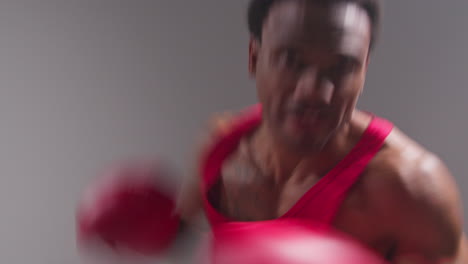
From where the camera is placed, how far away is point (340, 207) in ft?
1.86

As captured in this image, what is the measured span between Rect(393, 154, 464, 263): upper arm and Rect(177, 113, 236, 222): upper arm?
40 centimetres

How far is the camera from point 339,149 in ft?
1.97

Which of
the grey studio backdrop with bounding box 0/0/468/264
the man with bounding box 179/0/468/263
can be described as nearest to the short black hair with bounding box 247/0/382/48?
the man with bounding box 179/0/468/263

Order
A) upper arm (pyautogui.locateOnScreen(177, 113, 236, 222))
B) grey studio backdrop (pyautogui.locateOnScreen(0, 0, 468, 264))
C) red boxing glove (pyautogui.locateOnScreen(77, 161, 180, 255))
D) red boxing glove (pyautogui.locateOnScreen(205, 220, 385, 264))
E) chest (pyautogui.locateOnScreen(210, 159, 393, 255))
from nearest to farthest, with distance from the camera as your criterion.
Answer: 1. red boxing glove (pyautogui.locateOnScreen(205, 220, 385, 264))
2. chest (pyautogui.locateOnScreen(210, 159, 393, 255))
3. red boxing glove (pyautogui.locateOnScreen(77, 161, 180, 255))
4. upper arm (pyautogui.locateOnScreen(177, 113, 236, 222))
5. grey studio backdrop (pyautogui.locateOnScreen(0, 0, 468, 264))

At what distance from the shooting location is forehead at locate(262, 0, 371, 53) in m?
0.45

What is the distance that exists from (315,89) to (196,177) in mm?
433

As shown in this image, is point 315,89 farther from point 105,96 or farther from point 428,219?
point 105,96

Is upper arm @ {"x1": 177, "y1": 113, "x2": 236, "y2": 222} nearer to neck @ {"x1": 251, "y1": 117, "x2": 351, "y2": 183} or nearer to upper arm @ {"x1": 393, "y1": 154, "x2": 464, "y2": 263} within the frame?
neck @ {"x1": 251, "y1": 117, "x2": 351, "y2": 183}

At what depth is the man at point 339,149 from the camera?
0.46 meters

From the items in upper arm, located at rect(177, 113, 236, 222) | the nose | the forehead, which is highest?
the forehead

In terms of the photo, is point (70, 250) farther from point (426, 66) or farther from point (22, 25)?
point (426, 66)

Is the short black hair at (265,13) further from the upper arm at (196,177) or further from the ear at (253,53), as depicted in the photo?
the upper arm at (196,177)

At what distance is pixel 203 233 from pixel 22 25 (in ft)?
2.53

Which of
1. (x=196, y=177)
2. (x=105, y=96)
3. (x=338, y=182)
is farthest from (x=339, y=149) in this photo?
(x=105, y=96)
